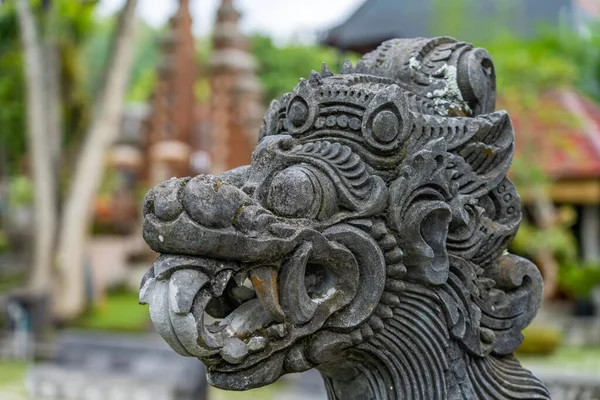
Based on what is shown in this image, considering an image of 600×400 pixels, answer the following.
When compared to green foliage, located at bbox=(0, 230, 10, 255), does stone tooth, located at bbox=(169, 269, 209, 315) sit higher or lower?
higher

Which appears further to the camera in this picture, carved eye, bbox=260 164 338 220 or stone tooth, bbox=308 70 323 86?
stone tooth, bbox=308 70 323 86

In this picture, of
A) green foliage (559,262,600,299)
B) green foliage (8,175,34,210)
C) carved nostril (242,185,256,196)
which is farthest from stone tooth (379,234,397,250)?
green foliage (8,175,34,210)

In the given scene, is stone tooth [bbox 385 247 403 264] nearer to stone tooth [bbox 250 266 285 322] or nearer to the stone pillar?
stone tooth [bbox 250 266 285 322]

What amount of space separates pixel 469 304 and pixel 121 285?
46.1ft

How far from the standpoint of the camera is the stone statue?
1558 mm

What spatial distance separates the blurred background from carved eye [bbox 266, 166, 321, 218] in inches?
217

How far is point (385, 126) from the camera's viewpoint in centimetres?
177

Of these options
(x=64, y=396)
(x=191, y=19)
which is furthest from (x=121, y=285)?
(x=64, y=396)

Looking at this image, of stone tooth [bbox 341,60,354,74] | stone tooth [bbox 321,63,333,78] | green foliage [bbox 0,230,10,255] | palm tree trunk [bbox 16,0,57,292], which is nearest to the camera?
stone tooth [bbox 321,63,333,78]

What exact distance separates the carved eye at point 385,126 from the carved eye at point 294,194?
217 millimetres

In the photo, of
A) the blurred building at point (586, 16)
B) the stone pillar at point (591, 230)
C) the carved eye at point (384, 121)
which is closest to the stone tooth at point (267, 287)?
the carved eye at point (384, 121)

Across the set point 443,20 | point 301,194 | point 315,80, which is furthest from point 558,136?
point 301,194

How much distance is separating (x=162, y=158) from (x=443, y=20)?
662 centimetres

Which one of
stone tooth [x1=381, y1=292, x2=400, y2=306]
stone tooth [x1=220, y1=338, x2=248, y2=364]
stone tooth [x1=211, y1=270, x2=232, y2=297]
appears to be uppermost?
stone tooth [x1=211, y1=270, x2=232, y2=297]
